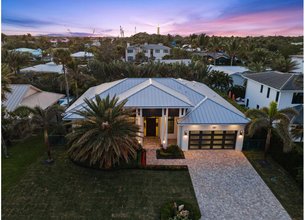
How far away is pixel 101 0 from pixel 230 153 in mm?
16959

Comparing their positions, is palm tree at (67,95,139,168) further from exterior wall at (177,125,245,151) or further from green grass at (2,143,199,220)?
exterior wall at (177,125,245,151)

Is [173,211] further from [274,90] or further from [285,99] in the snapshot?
[274,90]

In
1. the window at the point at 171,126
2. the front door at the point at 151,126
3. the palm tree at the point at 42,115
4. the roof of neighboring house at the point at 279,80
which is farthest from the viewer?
the roof of neighboring house at the point at 279,80

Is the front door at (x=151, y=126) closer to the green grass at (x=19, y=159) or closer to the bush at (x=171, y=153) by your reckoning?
the bush at (x=171, y=153)

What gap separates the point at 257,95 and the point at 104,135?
22.0 m

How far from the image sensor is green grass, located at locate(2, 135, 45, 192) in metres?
15.6

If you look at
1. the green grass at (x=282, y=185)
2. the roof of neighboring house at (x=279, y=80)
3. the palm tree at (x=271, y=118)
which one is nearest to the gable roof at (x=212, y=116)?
the palm tree at (x=271, y=118)

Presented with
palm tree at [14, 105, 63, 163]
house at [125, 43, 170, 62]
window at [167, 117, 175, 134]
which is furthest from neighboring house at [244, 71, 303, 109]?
house at [125, 43, 170, 62]

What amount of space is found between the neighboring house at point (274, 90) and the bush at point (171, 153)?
12.5 m

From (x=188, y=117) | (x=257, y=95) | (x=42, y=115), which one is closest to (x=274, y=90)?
(x=257, y=95)

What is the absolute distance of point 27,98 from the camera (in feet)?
82.1

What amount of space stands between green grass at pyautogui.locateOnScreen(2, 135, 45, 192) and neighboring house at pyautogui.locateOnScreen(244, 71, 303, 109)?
23.3m

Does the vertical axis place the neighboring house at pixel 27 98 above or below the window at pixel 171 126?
above

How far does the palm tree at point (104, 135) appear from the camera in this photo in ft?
49.8
